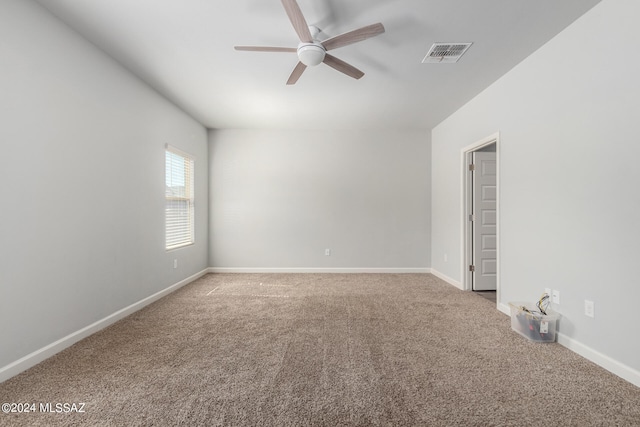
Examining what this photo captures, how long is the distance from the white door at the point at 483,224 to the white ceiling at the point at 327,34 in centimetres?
117

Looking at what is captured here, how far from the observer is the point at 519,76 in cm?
288

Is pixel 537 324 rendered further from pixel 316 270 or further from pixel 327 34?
pixel 316 270

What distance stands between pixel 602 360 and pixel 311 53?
328 centimetres

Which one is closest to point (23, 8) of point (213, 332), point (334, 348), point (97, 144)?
point (97, 144)

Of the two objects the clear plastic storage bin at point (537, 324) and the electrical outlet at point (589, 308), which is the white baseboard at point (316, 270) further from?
the electrical outlet at point (589, 308)

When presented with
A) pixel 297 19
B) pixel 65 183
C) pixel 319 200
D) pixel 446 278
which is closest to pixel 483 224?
pixel 446 278

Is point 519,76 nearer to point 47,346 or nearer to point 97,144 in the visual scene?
point 97,144

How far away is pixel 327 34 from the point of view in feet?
7.88

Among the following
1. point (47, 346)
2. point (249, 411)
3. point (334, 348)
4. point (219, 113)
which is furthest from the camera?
point (219, 113)

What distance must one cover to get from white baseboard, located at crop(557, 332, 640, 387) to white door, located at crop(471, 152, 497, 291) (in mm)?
1708

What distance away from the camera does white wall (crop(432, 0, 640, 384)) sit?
6.20ft

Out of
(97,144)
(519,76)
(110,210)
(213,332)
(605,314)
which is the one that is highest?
(519,76)

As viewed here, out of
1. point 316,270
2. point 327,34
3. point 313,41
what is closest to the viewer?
point 313,41

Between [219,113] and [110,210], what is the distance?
228 centimetres
